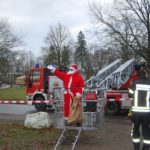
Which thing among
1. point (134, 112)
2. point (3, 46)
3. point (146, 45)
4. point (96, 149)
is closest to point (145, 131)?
point (134, 112)

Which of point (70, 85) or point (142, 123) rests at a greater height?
point (70, 85)

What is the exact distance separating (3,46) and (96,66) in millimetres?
33132

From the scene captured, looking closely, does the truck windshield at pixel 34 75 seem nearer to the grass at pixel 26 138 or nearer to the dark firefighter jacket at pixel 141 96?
the grass at pixel 26 138

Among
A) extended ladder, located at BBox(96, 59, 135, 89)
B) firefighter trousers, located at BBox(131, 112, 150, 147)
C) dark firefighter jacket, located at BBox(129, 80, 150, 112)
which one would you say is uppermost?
extended ladder, located at BBox(96, 59, 135, 89)

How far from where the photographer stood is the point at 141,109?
385 inches

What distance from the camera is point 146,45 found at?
35094 mm

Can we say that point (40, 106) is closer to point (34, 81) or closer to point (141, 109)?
point (34, 81)

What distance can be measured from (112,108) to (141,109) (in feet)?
43.0

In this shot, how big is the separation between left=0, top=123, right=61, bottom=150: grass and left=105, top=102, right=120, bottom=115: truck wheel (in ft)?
27.8

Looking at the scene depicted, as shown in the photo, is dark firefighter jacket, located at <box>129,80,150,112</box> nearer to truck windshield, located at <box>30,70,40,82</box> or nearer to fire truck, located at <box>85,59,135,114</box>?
fire truck, located at <box>85,59,135,114</box>

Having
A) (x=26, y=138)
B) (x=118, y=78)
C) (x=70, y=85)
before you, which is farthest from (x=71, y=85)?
(x=118, y=78)

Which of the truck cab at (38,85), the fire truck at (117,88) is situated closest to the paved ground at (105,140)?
the fire truck at (117,88)

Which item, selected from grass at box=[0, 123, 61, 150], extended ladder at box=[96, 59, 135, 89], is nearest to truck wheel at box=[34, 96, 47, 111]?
extended ladder at box=[96, 59, 135, 89]

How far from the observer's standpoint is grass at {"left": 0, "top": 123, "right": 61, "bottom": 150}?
446 inches
